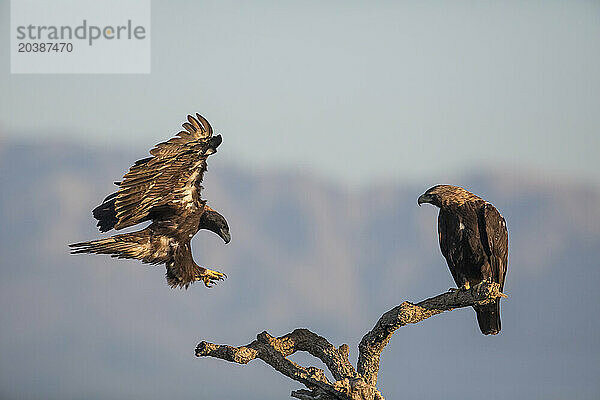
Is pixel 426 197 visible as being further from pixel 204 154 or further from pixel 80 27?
pixel 80 27

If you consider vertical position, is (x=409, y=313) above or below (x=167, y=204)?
below

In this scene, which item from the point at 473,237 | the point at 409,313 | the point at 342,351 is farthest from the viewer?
the point at 342,351

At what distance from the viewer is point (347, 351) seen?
16.1 ft

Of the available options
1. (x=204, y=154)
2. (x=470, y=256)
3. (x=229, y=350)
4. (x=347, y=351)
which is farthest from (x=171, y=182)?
(x=470, y=256)

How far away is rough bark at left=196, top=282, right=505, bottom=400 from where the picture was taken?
178 inches

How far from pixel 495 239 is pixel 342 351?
3.38 feet

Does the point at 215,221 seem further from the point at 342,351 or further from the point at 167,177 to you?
the point at 342,351

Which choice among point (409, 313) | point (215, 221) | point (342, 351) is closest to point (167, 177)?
point (215, 221)

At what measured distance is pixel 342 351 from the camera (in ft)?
16.0

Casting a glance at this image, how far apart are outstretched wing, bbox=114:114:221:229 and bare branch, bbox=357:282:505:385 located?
1.23 m

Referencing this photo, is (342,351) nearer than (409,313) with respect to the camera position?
No

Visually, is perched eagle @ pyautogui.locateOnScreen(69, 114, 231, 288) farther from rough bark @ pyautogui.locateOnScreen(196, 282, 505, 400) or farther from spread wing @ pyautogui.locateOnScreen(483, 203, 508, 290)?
spread wing @ pyautogui.locateOnScreen(483, 203, 508, 290)

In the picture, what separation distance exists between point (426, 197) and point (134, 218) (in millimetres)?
1551

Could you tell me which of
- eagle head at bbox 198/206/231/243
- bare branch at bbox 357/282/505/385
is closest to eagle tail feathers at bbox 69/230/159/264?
eagle head at bbox 198/206/231/243
